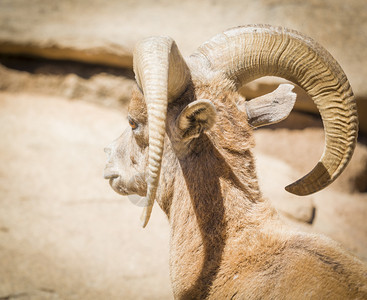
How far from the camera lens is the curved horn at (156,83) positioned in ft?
5.93

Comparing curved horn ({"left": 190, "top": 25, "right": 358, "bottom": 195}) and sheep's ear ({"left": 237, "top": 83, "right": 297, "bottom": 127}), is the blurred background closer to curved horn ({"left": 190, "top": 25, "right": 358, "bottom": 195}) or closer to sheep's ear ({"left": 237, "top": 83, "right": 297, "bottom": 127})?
sheep's ear ({"left": 237, "top": 83, "right": 297, "bottom": 127})

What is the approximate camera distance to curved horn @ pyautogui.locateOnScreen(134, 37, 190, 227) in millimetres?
1809

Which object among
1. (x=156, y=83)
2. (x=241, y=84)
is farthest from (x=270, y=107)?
(x=156, y=83)

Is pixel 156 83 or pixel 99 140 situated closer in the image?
pixel 156 83

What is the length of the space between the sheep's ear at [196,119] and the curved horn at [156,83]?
172 mm

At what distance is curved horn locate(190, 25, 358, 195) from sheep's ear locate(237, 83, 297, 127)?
13cm

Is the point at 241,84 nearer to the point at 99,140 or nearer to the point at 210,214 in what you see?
the point at 210,214

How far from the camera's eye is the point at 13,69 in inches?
344

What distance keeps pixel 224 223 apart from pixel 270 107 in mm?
805

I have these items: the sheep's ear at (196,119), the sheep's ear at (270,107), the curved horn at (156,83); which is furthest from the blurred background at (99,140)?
the curved horn at (156,83)

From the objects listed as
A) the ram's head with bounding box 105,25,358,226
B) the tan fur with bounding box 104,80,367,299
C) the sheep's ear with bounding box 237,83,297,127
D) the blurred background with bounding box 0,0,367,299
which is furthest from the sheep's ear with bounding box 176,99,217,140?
the blurred background with bounding box 0,0,367,299

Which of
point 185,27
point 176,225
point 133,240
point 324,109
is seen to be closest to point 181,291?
point 176,225

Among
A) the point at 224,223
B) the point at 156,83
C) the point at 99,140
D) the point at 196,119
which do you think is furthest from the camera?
the point at 99,140

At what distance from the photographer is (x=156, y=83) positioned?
73.9 inches
